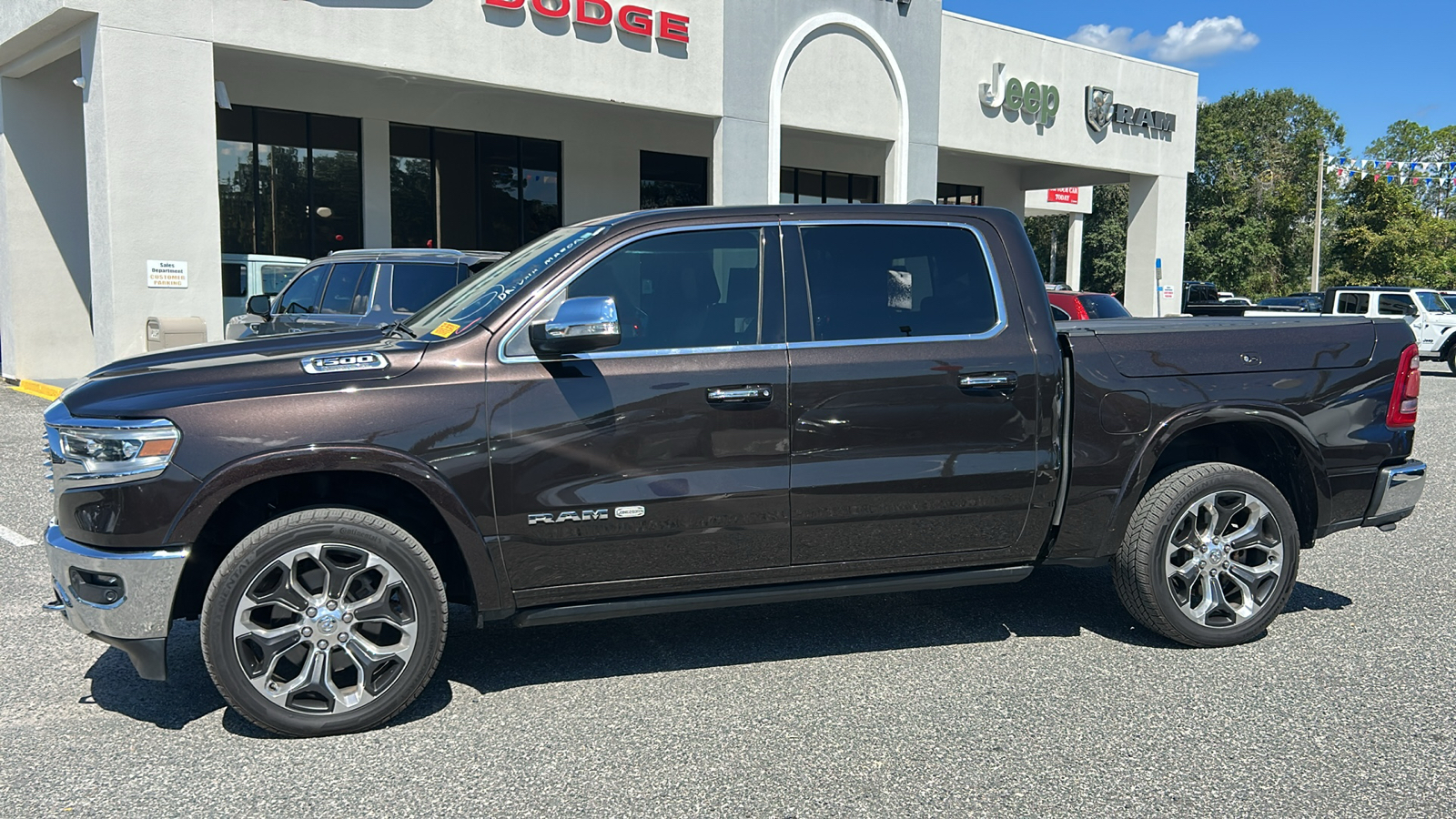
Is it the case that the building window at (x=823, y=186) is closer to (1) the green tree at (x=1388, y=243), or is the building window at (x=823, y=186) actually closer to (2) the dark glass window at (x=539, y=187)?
(2) the dark glass window at (x=539, y=187)

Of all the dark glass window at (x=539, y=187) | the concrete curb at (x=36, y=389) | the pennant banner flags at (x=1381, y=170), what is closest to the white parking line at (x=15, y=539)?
the concrete curb at (x=36, y=389)

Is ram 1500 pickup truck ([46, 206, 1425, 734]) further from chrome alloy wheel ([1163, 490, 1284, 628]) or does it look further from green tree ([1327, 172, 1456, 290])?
green tree ([1327, 172, 1456, 290])

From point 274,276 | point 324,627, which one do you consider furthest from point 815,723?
point 274,276

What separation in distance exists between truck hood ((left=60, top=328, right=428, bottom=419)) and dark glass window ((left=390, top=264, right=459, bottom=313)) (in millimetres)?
5790

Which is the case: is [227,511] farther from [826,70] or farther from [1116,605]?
[826,70]

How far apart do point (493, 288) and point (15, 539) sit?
4.55m

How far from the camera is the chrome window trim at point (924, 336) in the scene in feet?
14.1

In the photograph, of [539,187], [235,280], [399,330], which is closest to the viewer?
[399,330]

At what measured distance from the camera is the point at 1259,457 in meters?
5.08

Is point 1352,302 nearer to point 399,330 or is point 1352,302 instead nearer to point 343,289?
point 343,289

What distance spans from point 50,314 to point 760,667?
16.1 metres

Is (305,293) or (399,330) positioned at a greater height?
(305,293)

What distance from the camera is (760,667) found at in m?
4.54

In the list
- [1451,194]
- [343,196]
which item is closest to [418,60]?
[343,196]
